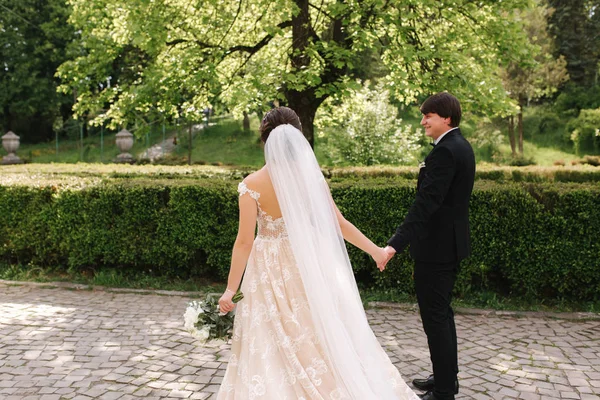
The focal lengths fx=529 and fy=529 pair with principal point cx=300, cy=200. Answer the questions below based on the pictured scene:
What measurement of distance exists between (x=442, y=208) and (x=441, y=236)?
205 millimetres

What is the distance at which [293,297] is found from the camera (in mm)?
3518

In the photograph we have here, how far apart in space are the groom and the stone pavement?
742 millimetres

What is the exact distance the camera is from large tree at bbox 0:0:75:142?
39.8 m

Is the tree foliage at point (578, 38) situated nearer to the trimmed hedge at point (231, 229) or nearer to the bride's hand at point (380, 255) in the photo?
the trimmed hedge at point (231, 229)

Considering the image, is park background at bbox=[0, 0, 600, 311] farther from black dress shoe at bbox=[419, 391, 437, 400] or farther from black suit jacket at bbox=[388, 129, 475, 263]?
black suit jacket at bbox=[388, 129, 475, 263]

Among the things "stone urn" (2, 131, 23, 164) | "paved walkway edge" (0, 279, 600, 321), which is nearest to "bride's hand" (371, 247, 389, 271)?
"paved walkway edge" (0, 279, 600, 321)

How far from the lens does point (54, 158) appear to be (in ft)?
119

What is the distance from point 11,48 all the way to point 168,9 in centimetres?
3577

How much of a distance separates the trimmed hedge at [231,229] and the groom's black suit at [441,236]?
3210 millimetres

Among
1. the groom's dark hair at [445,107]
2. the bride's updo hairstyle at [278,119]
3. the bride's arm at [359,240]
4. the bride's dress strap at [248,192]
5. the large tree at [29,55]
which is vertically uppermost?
the large tree at [29,55]

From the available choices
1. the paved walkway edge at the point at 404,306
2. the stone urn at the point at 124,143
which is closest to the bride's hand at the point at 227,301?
the paved walkway edge at the point at 404,306

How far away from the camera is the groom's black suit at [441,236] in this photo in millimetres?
3764

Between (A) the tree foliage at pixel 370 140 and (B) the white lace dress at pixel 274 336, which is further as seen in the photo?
(A) the tree foliage at pixel 370 140

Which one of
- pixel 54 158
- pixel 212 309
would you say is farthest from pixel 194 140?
pixel 212 309
